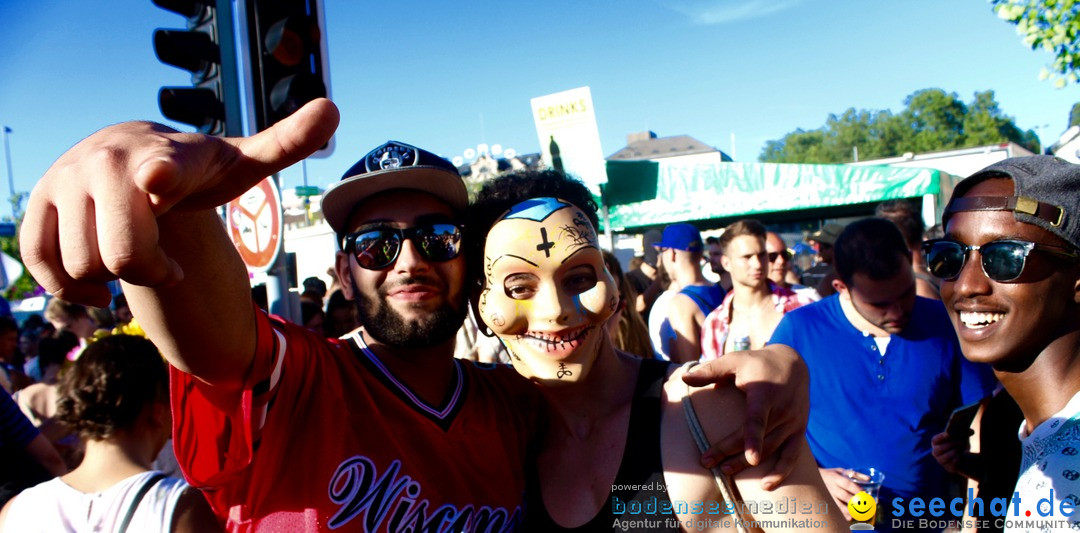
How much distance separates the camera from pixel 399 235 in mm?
1952

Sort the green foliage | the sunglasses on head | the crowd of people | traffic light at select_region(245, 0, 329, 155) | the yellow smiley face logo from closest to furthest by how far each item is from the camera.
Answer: the crowd of people, the yellow smiley face logo, traffic light at select_region(245, 0, 329, 155), the sunglasses on head, the green foliage

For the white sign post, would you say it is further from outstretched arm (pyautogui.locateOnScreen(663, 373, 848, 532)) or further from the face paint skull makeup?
outstretched arm (pyautogui.locateOnScreen(663, 373, 848, 532))

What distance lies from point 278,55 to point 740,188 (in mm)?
7292

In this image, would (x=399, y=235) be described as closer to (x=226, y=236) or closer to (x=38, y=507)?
(x=226, y=236)

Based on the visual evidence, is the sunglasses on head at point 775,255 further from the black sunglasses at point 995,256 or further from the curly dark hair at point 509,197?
the curly dark hair at point 509,197

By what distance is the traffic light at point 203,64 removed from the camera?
12.8 feet

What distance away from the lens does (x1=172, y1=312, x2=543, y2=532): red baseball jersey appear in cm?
153

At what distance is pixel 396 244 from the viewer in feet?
6.40

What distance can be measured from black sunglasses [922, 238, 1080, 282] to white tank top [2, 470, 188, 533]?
249 centimetres

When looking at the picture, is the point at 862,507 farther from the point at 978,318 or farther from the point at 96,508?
the point at 96,508

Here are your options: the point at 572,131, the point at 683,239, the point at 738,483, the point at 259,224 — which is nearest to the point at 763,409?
the point at 738,483

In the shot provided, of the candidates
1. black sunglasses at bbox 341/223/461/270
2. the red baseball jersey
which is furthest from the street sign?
the red baseball jersey

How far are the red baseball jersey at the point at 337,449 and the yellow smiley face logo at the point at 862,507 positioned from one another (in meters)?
1.42

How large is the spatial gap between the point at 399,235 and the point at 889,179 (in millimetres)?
8871
